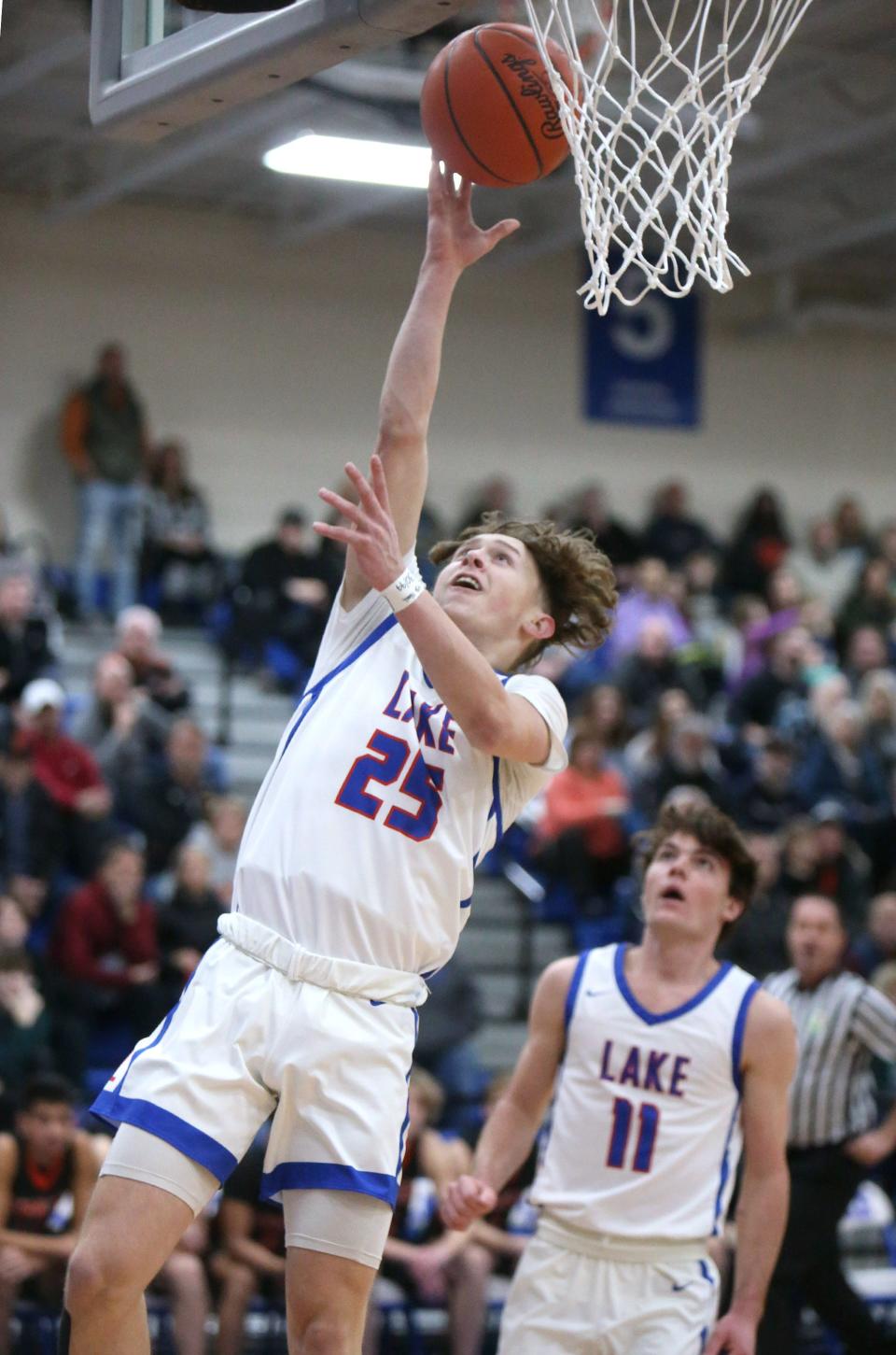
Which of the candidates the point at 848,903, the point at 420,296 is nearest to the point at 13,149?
the point at 848,903

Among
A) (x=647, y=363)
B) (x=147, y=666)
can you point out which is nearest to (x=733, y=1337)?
(x=147, y=666)

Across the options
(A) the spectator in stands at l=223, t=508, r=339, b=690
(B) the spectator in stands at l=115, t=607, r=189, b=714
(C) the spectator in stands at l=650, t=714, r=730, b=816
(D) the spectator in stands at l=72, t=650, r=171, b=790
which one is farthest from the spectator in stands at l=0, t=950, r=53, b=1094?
(A) the spectator in stands at l=223, t=508, r=339, b=690

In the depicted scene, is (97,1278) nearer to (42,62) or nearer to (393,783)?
(393,783)

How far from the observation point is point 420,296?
12.8ft

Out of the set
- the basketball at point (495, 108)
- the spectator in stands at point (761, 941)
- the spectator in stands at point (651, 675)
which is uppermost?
the basketball at point (495, 108)

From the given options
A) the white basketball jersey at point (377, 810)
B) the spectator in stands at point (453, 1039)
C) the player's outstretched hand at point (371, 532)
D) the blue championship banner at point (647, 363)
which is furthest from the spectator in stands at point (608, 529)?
the player's outstretched hand at point (371, 532)

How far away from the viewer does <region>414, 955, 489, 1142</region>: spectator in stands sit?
29.8 feet

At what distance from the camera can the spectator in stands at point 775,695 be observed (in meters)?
13.3

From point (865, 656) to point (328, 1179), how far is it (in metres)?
11.1

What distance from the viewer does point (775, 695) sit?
44.0ft

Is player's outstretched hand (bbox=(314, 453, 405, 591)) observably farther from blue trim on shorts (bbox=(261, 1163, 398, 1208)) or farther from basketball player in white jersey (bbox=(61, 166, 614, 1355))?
blue trim on shorts (bbox=(261, 1163, 398, 1208))

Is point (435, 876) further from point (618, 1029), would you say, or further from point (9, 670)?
point (9, 670)

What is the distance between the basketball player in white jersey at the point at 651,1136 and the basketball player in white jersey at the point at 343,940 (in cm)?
92

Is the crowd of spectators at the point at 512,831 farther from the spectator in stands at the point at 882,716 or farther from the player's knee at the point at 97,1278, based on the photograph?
the player's knee at the point at 97,1278
